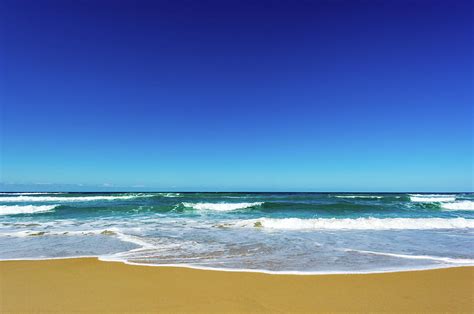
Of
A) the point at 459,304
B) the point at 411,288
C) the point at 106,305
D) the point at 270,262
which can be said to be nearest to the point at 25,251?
the point at 106,305

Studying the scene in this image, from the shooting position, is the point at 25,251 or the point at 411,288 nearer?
the point at 411,288

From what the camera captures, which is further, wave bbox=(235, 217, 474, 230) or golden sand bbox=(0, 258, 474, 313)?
wave bbox=(235, 217, 474, 230)

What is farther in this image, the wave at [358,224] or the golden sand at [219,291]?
the wave at [358,224]

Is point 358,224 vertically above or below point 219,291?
below

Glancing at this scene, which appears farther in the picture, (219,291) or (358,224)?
(358,224)

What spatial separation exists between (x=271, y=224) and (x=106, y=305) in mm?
10469

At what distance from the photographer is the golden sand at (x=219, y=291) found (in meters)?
3.93

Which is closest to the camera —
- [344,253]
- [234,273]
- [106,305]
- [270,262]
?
[106,305]

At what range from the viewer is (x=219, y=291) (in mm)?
4492

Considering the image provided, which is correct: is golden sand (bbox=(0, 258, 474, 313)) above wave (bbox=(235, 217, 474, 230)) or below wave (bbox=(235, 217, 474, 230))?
above

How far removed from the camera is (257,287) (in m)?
4.66

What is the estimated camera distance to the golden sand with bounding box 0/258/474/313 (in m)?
3.93

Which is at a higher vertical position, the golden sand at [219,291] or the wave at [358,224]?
the golden sand at [219,291]

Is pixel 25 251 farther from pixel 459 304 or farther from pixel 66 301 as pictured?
pixel 459 304
